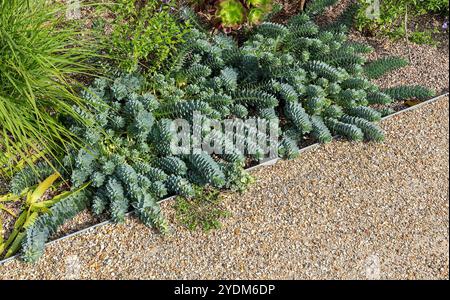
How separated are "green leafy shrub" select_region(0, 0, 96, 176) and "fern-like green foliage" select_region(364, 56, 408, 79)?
1.94 metres

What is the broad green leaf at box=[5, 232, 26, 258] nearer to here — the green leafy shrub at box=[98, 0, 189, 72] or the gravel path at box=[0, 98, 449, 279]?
the gravel path at box=[0, 98, 449, 279]

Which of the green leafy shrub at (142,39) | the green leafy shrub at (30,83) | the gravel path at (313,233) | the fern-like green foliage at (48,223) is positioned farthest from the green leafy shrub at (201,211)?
the green leafy shrub at (142,39)

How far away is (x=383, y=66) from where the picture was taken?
3.95 meters

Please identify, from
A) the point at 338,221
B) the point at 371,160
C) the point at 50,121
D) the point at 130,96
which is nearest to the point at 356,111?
the point at 371,160

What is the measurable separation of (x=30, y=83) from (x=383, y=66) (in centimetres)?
237

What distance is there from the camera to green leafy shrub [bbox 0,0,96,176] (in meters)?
→ 2.98

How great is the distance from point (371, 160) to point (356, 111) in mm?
340

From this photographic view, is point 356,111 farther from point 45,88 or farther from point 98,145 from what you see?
point 45,88

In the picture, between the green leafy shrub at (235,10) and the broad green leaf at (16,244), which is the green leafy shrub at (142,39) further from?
the broad green leaf at (16,244)

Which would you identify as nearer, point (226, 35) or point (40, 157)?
point (40, 157)

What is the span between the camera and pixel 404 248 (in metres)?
3.22

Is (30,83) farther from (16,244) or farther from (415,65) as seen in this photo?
(415,65)

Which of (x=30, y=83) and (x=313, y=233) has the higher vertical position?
(x=30, y=83)

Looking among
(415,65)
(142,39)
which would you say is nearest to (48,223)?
(142,39)
